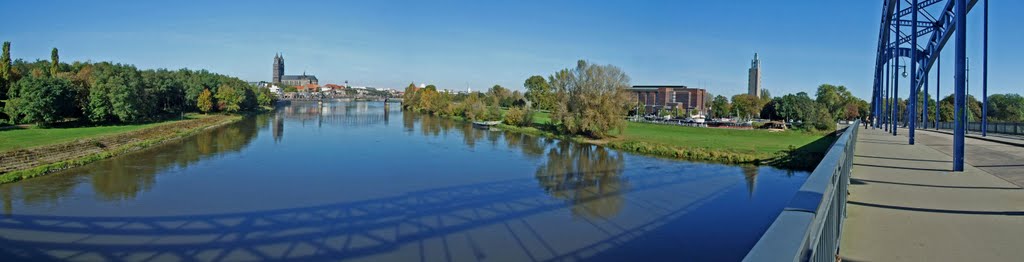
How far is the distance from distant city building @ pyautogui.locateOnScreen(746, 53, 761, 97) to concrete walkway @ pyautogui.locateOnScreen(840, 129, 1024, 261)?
179110 millimetres

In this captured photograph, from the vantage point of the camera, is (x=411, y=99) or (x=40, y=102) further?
(x=411, y=99)

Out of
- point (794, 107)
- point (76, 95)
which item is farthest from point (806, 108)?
point (76, 95)

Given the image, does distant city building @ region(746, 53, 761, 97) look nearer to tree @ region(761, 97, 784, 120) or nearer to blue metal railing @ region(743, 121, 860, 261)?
tree @ region(761, 97, 784, 120)

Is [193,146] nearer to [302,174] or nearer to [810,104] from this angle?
[302,174]

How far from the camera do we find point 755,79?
6939 inches

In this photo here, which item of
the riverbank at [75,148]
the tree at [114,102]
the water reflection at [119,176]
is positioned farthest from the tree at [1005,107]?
the tree at [114,102]

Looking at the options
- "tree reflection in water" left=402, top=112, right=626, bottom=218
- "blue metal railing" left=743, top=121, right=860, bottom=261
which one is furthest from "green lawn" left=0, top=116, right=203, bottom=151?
"blue metal railing" left=743, top=121, right=860, bottom=261

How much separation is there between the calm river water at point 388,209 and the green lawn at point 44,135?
474 cm

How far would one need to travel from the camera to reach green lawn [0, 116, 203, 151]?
29.5 metres

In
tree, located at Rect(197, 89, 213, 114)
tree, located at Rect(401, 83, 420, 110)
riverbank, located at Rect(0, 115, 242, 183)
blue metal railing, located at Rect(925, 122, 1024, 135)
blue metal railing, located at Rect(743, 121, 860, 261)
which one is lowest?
riverbank, located at Rect(0, 115, 242, 183)

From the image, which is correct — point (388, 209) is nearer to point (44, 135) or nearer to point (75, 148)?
point (75, 148)

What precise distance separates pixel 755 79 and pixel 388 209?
178717mm

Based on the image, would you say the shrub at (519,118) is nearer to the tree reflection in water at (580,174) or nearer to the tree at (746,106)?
the tree reflection in water at (580,174)

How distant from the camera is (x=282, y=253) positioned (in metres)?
13.1
